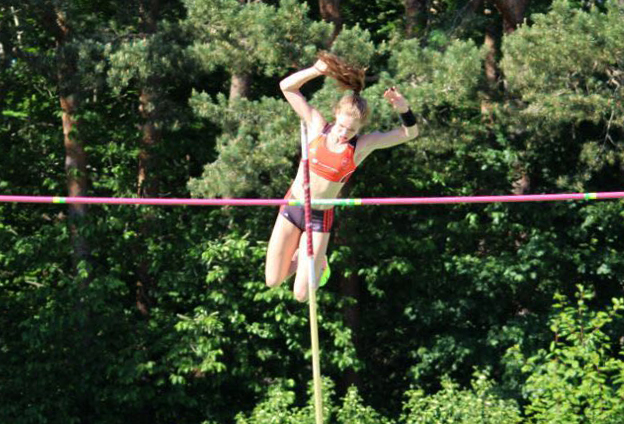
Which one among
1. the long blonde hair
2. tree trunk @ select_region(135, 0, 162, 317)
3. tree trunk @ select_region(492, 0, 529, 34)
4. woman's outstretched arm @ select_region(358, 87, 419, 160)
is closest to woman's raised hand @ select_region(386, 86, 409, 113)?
woman's outstretched arm @ select_region(358, 87, 419, 160)

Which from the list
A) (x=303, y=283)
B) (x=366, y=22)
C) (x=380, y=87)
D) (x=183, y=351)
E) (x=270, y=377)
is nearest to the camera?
(x=303, y=283)

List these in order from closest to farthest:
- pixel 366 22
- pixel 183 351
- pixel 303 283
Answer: pixel 303 283 < pixel 183 351 < pixel 366 22

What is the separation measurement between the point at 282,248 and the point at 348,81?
107cm

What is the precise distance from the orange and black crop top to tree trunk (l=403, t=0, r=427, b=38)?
5892 mm

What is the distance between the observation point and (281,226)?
6.33 metres

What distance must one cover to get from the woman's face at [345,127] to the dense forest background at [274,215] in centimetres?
405

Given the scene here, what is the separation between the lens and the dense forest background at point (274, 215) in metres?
10.4

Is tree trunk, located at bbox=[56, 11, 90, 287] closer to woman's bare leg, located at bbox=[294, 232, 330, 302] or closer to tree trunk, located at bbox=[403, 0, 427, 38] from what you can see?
tree trunk, located at bbox=[403, 0, 427, 38]

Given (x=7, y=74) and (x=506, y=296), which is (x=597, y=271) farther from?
(x=7, y=74)

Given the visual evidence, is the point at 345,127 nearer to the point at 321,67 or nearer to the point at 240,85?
the point at 321,67

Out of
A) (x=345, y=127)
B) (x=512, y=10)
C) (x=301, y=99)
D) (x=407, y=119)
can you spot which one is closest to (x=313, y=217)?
(x=345, y=127)

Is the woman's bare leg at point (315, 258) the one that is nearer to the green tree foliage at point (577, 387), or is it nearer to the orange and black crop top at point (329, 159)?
the orange and black crop top at point (329, 159)

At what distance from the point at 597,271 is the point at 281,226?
21.6ft

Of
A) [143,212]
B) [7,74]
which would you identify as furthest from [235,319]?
[7,74]
